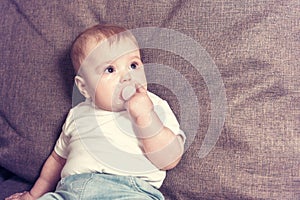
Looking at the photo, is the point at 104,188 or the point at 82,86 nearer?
the point at 104,188

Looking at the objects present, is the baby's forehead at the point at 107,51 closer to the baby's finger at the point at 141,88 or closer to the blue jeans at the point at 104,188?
the baby's finger at the point at 141,88

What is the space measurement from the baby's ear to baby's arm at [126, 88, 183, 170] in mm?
137

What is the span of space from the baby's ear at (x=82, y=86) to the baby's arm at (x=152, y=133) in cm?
14

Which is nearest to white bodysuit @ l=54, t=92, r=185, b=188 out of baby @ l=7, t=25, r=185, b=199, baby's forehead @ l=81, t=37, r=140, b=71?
baby @ l=7, t=25, r=185, b=199

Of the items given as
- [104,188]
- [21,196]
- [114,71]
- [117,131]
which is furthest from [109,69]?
[21,196]

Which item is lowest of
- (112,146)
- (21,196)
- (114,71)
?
(21,196)

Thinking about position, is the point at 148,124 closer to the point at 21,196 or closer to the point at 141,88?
the point at 141,88

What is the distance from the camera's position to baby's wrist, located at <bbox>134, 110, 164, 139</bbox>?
3.01 feet

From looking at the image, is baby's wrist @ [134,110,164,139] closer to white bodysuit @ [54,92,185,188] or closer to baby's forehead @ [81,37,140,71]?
white bodysuit @ [54,92,185,188]

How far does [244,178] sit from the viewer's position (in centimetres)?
93

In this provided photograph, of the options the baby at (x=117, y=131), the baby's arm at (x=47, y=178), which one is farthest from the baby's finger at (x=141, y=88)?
the baby's arm at (x=47, y=178)

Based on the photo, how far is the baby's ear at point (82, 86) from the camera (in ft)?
3.37

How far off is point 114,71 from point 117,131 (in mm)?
122

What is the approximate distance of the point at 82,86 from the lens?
1036mm
